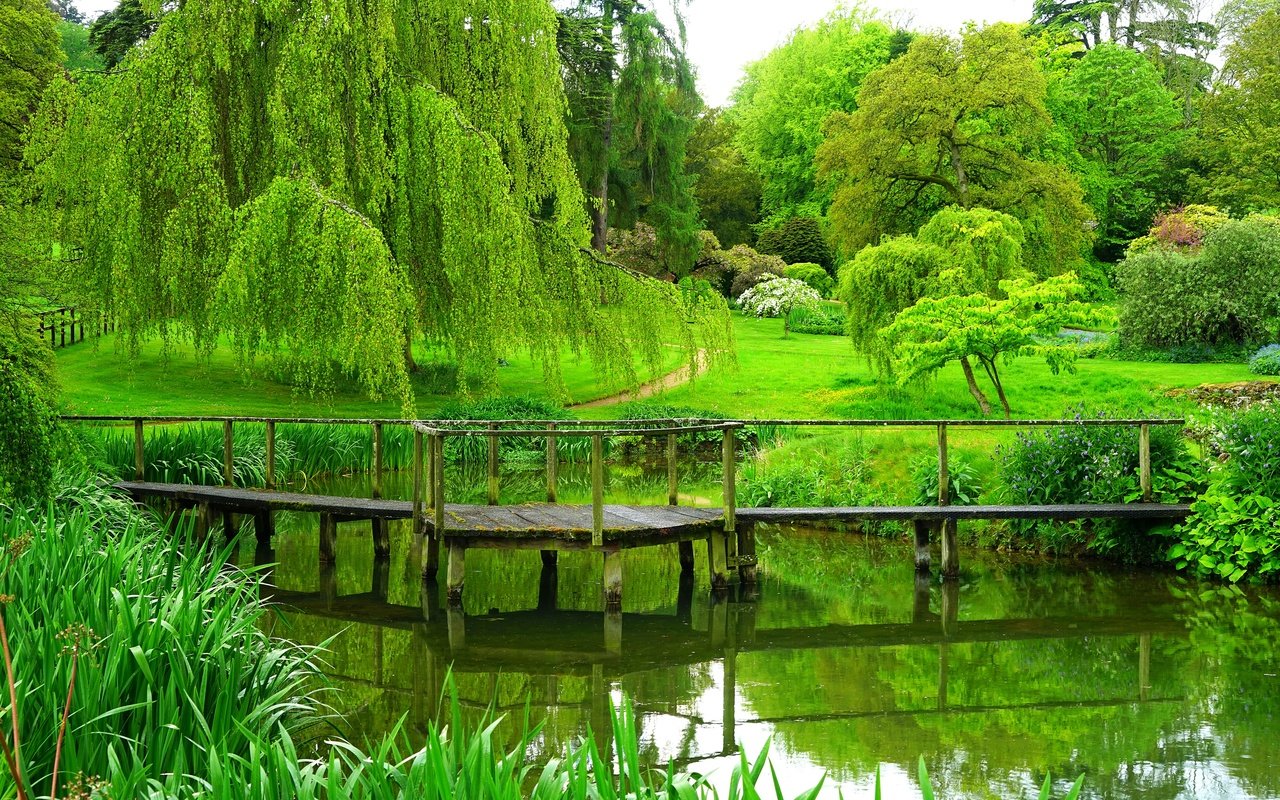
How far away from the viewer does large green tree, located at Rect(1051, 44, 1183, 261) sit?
39.9 metres

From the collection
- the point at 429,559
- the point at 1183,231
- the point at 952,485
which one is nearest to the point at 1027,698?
the point at 952,485

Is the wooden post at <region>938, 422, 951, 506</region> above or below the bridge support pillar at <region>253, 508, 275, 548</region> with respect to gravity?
above

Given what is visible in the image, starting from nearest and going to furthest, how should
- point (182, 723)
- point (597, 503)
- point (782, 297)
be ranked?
1. point (182, 723)
2. point (597, 503)
3. point (782, 297)

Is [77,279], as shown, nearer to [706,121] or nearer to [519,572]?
[519,572]

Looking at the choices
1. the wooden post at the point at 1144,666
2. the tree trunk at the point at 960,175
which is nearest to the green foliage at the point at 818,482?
the wooden post at the point at 1144,666

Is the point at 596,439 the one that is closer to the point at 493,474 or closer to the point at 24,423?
the point at 493,474

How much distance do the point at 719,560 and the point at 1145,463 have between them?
455cm

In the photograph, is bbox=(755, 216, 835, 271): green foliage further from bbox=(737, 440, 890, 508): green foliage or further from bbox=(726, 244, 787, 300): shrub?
bbox=(737, 440, 890, 508): green foliage

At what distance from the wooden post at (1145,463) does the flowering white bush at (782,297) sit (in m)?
21.8

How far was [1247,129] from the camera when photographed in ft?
119

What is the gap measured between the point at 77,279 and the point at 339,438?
497 cm

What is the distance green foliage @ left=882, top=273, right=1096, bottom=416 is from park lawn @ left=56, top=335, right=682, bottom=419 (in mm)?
5329

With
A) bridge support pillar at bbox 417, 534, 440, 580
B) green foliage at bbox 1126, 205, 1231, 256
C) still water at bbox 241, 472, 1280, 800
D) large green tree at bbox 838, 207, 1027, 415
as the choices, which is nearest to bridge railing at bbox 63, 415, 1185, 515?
bridge support pillar at bbox 417, 534, 440, 580

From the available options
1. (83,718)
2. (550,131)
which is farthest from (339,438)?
(83,718)
